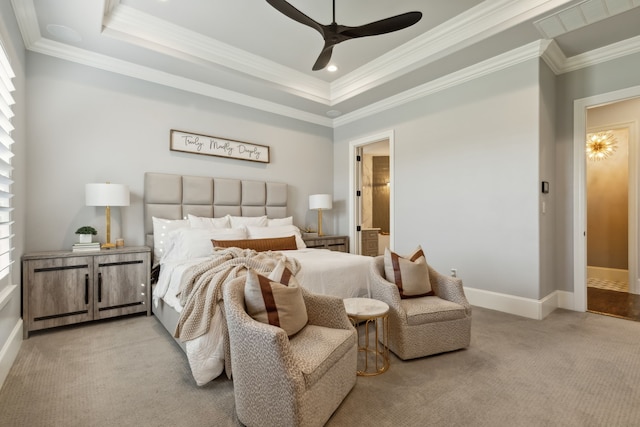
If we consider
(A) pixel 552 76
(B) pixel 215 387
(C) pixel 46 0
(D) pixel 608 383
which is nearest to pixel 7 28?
(C) pixel 46 0

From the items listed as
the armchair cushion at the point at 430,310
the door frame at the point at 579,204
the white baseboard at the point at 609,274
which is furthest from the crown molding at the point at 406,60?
the white baseboard at the point at 609,274

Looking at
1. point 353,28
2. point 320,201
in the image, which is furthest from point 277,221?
point 353,28

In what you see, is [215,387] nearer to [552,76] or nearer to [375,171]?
[552,76]

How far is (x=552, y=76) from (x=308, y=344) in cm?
412

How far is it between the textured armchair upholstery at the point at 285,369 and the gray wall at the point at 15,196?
5.69ft

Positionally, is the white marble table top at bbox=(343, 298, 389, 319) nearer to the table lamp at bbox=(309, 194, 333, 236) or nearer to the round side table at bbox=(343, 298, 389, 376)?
the round side table at bbox=(343, 298, 389, 376)

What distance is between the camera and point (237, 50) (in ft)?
12.7

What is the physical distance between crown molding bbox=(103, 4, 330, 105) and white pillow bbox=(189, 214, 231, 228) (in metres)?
1.86

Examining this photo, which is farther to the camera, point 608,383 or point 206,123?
point 206,123

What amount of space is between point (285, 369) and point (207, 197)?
324cm

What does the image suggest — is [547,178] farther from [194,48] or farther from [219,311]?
[194,48]

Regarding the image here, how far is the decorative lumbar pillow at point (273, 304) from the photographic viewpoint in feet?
5.70

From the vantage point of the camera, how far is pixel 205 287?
2236 mm

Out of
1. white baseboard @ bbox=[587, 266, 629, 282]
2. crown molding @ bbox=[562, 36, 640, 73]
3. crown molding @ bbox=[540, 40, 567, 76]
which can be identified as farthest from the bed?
white baseboard @ bbox=[587, 266, 629, 282]
